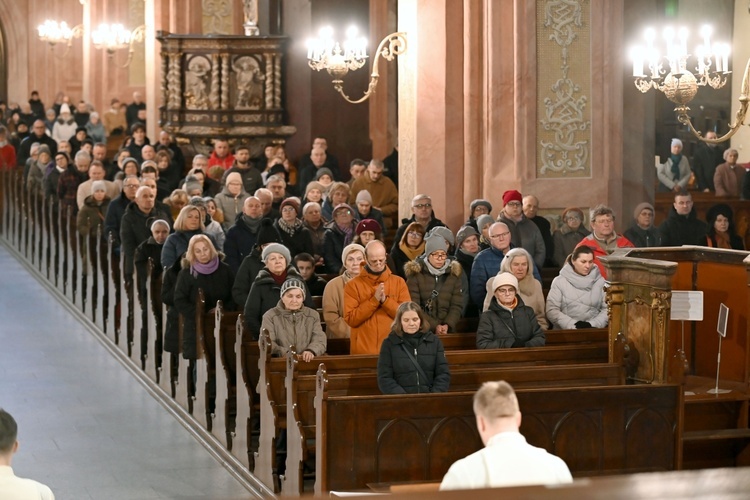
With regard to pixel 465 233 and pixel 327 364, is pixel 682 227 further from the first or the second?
pixel 327 364

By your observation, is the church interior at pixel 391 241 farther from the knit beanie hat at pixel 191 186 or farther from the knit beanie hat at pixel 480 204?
the knit beanie hat at pixel 191 186

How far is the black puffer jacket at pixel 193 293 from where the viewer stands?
9766mm

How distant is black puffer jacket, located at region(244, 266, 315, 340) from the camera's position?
8.74 m

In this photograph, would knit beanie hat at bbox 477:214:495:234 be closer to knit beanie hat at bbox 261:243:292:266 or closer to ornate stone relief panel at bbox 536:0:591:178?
ornate stone relief panel at bbox 536:0:591:178

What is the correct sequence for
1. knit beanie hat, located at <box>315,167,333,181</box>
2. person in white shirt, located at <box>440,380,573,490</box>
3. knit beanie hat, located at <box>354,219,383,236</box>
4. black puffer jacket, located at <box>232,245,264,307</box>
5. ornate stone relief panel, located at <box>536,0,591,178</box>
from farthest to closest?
knit beanie hat, located at <box>315,167,333,181</box>, ornate stone relief panel, located at <box>536,0,591,178</box>, knit beanie hat, located at <box>354,219,383,236</box>, black puffer jacket, located at <box>232,245,264,307</box>, person in white shirt, located at <box>440,380,573,490</box>

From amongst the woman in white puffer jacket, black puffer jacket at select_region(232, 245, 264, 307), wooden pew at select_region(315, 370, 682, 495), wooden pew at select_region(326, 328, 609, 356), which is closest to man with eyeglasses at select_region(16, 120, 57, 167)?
black puffer jacket at select_region(232, 245, 264, 307)

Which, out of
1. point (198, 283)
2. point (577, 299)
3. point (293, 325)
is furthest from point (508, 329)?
point (198, 283)

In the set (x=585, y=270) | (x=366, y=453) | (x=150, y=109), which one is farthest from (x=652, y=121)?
(x=150, y=109)

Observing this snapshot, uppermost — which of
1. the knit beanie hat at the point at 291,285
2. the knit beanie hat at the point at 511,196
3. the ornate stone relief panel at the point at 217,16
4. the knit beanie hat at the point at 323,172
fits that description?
the ornate stone relief panel at the point at 217,16

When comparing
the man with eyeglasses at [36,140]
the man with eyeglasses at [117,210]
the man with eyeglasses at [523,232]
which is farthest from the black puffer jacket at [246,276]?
the man with eyeglasses at [36,140]

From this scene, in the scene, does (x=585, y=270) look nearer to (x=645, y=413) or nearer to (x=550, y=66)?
(x=645, y=413)

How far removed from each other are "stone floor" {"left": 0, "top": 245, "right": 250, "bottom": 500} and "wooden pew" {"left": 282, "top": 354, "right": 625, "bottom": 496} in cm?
59

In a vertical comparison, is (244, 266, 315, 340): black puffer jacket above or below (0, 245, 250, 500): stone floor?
above

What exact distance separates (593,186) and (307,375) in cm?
521
